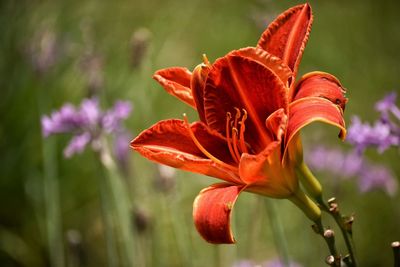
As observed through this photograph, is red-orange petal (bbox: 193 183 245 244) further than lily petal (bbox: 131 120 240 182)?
No

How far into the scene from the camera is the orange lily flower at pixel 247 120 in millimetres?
912

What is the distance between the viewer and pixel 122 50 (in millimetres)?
3715

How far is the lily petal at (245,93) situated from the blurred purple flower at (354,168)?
1.09m

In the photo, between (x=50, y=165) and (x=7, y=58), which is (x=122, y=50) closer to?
(x=7, y=58)

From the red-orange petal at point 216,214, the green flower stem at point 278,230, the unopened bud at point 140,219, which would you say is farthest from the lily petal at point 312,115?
the unopened bud at point 140,219

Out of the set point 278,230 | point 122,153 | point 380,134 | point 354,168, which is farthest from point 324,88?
point 354,168

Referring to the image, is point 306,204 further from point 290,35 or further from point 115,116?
point 115,116

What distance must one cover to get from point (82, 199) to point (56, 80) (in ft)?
2.03

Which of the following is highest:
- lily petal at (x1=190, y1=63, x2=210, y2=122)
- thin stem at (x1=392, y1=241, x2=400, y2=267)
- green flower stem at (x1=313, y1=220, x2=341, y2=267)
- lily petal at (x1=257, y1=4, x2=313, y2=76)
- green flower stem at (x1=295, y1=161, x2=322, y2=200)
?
lily petal at (x1=257, y1=4, x2=313, y2=76)

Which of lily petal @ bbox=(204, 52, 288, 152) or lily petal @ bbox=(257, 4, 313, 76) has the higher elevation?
lily petal @ bbox=(257, 4, 313, 76)

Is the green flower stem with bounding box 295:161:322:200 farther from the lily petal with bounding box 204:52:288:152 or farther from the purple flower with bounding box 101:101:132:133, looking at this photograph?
the purple flower with bounding box 101:101:132:133

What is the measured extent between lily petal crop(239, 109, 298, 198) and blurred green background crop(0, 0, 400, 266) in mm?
883

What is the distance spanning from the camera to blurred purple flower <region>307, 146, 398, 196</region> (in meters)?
2.14

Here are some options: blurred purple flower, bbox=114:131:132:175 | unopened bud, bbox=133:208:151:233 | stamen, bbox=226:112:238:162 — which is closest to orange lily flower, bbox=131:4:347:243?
stamen, bbox=226:112:238:162
